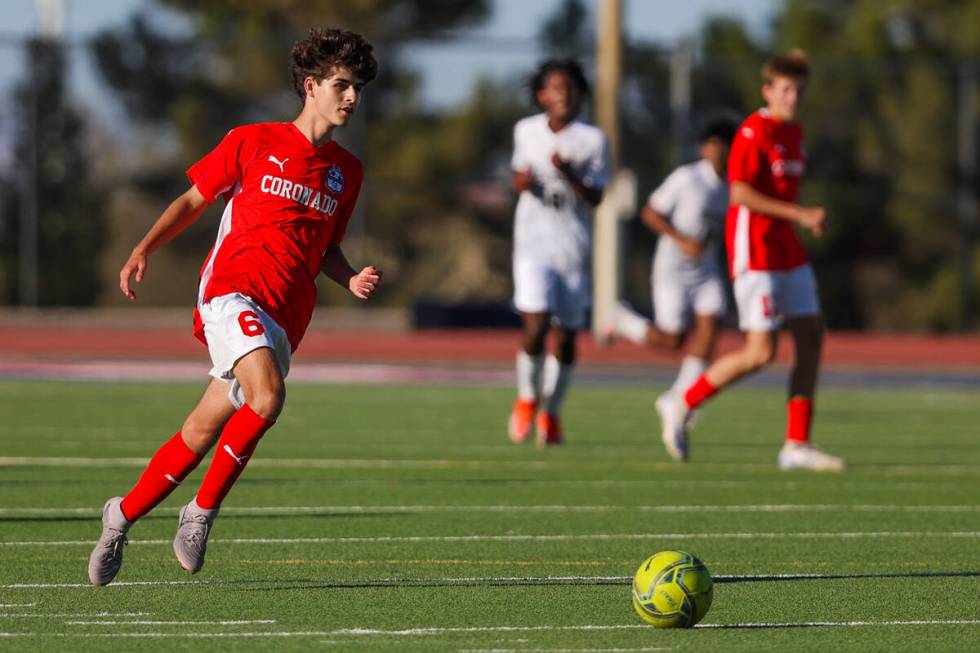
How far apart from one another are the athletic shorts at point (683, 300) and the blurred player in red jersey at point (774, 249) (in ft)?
8.36

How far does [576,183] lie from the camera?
12.3 meters

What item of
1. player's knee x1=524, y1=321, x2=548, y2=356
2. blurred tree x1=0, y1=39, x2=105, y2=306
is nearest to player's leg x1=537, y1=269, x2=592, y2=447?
player's knee x1=524, y1=321, x2=548, y2=356

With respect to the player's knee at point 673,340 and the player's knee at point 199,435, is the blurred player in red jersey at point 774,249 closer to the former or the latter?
the player's knee at point 673,340

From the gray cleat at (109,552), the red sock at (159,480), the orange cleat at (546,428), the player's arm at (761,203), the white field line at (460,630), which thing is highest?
the player's arm at (761,203)

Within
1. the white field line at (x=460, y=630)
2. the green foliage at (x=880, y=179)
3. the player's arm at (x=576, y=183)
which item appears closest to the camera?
the white field line at (x=460, y=630)

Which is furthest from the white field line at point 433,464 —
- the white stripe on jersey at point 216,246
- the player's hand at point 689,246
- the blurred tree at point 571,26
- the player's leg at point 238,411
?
the blurred tree at point 571,26

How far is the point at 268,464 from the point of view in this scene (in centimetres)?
1148

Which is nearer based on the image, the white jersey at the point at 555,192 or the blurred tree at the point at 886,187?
the white jersey at the point at 555,192

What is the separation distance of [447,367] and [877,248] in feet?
37.4

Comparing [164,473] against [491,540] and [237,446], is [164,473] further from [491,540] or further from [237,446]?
[491,540]

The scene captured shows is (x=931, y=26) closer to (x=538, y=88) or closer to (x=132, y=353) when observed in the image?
(x=132, y=353)

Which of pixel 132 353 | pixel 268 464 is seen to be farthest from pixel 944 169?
pixel 268 464

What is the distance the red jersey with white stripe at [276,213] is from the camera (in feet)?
22.7

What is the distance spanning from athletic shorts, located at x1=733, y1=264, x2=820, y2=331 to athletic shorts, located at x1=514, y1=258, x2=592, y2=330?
6.53 ft
